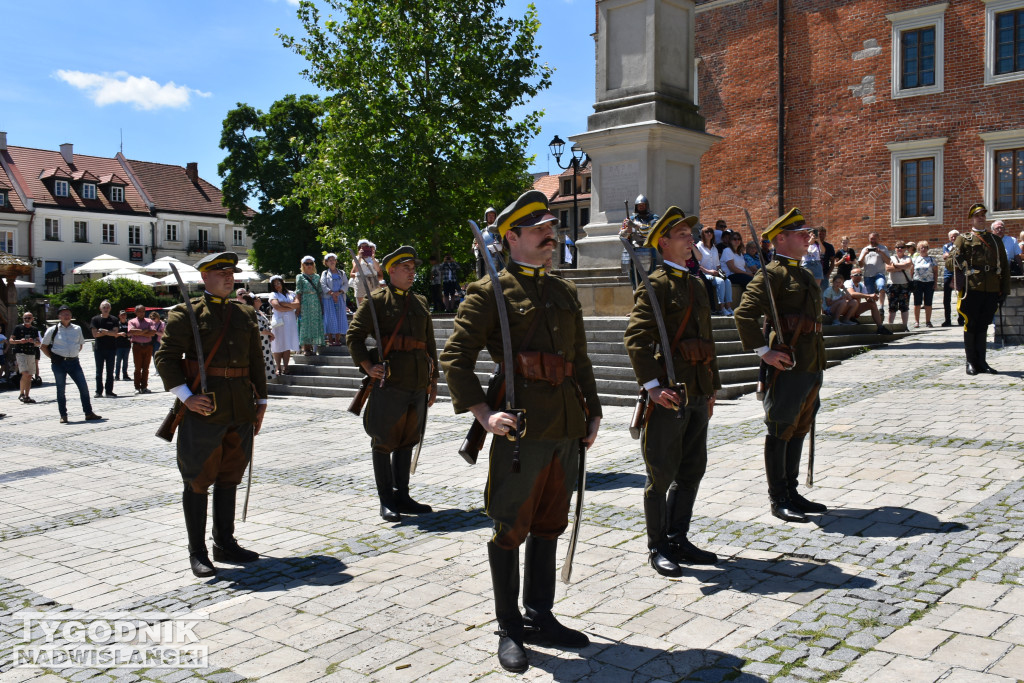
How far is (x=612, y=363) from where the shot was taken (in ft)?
43.3

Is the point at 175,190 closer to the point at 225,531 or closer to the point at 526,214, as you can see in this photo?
the point at 225,531

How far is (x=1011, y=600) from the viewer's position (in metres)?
4.43

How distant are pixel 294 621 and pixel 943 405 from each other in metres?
8.33

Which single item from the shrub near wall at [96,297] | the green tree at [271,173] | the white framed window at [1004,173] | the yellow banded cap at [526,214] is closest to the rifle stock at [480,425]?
the yellow banded cap at [526,214]

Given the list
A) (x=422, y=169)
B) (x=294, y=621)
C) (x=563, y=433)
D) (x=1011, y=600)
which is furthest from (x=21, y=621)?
(x=422, y=169)

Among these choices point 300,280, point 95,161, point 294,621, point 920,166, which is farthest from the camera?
point 95,161

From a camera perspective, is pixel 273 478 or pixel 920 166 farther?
pixel 920 166

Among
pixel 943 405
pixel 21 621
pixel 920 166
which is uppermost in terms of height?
pixel 920 166

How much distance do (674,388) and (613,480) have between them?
2.68 metres

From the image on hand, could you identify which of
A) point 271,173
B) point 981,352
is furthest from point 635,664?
point 271,173

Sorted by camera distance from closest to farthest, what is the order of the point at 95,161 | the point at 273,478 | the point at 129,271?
1. the point at 273,478
2. the point at 129,271
3. the point at 95,161

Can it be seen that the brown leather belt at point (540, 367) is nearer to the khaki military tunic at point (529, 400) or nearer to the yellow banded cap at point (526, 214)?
the khaki military tunic at point (529, 400)

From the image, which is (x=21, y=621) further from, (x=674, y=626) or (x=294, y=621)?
(x=674, y=626)

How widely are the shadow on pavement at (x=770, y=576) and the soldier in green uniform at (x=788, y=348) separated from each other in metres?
0.93
